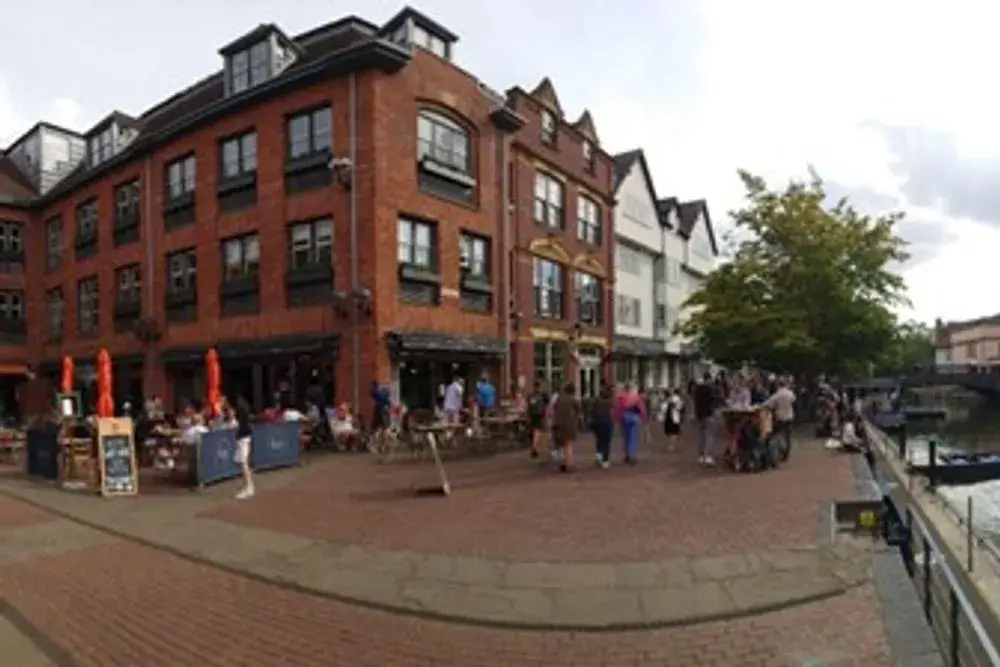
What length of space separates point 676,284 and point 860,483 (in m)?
34.1

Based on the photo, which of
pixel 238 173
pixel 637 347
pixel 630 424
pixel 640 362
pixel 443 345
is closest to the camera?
pixel 630 424

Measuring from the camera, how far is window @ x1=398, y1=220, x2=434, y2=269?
20481 millimetres

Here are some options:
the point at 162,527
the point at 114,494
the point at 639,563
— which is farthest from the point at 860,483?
the point at 114,494

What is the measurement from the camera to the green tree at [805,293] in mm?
25281

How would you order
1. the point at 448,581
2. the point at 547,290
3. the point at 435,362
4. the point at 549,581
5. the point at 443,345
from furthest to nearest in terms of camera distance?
1. the point at 547,290
2. the point at 435,362
3. the point at 443,345
4. the point at 448,581
5. the point at 549,581

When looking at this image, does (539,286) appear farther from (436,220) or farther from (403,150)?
(403,150)

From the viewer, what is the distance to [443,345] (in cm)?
2097

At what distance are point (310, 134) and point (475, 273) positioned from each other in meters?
6.35

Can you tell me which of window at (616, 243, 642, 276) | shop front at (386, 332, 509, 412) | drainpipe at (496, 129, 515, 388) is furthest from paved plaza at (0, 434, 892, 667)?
window at (616, 243, 642, 276)

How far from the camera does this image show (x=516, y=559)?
301 inches

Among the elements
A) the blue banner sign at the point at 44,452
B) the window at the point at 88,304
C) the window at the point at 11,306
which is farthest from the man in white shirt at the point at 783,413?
→ the window at the point at 11,306

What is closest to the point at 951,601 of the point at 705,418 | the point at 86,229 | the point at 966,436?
the point at 705,418

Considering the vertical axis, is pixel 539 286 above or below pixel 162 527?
above

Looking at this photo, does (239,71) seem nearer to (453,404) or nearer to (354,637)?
(453,404)
